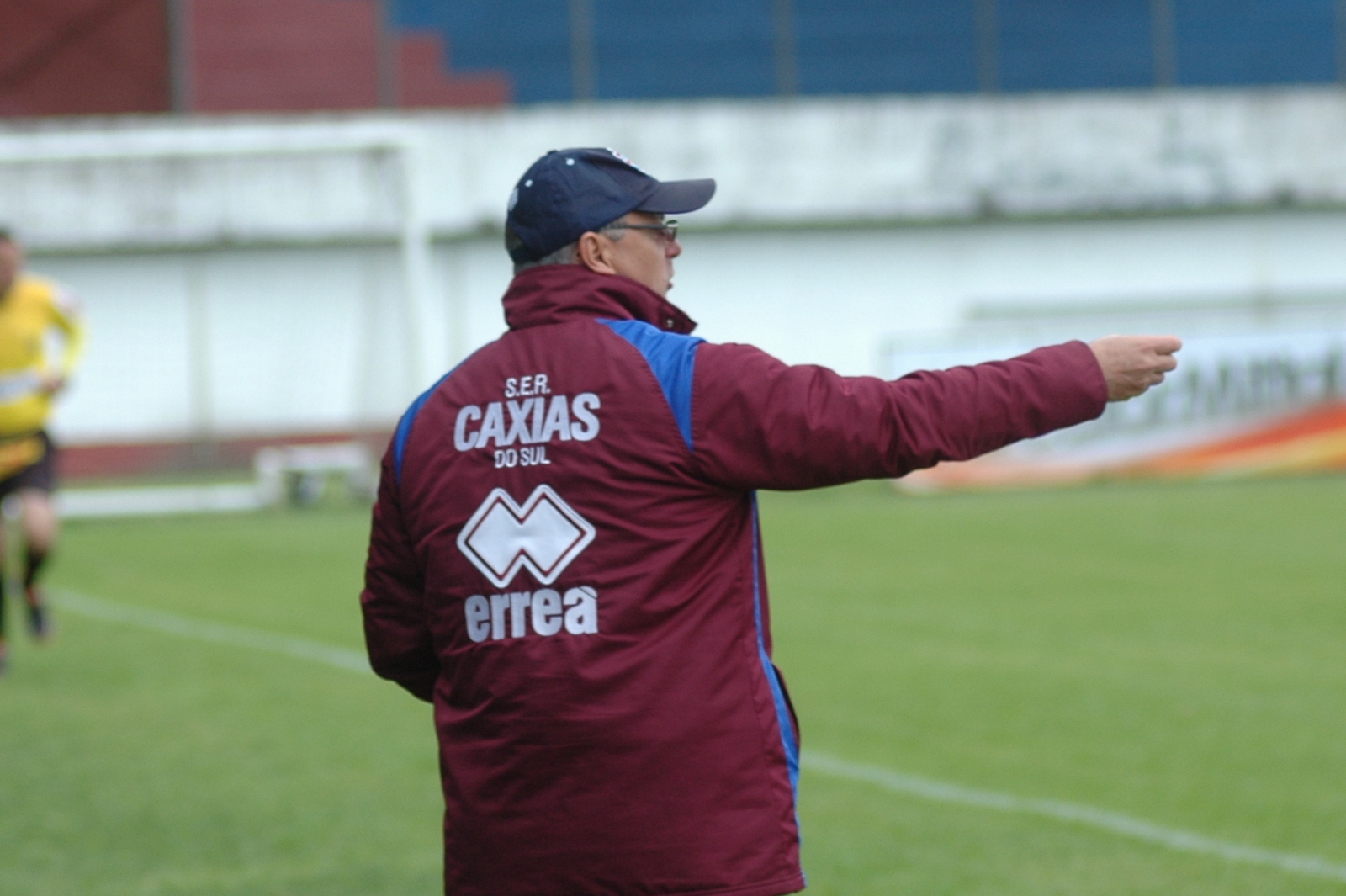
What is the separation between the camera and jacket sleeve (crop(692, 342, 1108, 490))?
292cm

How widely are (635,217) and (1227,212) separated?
27.5 metres

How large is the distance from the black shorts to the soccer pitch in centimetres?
94

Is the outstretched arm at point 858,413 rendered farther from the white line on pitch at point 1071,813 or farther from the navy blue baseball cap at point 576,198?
the white line on pitch at point 1071,813

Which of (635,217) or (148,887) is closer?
(635,217)

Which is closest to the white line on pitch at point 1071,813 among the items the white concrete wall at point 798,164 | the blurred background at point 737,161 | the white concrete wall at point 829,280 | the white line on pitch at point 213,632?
the white line on pitch at point 213,632

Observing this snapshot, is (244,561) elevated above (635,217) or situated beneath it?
situated beneath

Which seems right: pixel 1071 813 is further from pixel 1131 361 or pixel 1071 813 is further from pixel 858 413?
pixel 858 413

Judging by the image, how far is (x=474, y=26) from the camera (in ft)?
98.0

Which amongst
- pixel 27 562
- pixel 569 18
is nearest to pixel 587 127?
pixel 569 18

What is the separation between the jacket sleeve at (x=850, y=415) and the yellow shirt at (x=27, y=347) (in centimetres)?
839

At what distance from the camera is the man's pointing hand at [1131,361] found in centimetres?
305

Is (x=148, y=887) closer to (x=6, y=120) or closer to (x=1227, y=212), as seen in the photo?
(x=1227, y=212)

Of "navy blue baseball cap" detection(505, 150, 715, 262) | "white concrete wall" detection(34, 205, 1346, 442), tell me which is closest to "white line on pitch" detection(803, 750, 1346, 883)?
"navy blue baseball cap" detection(505, 150, 715, 262)

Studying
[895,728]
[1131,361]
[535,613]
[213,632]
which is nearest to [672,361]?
[535,613]
